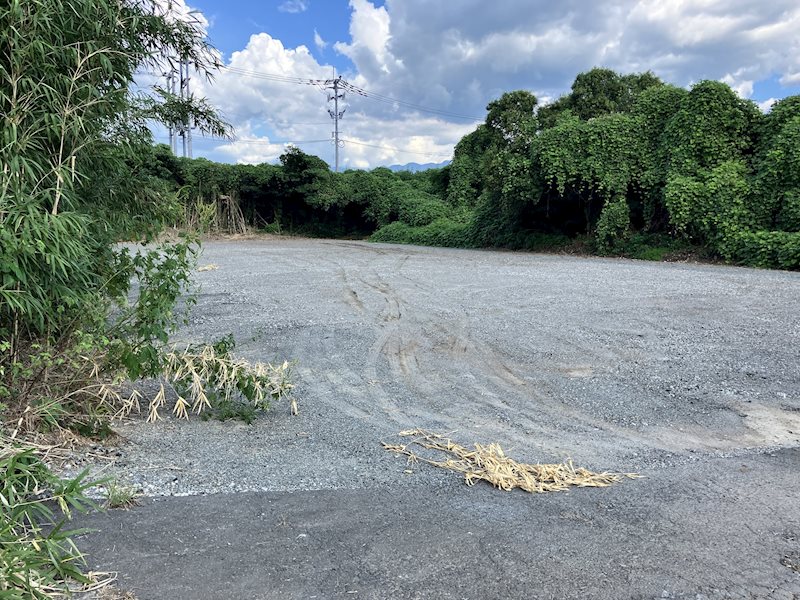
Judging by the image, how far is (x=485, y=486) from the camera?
3.29 meters

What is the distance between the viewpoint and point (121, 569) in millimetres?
2320

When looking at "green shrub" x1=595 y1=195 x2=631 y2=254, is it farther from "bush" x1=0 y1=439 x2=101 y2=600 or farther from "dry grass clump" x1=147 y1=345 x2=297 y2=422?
"bush" x1=0 y1=439 x2=101 y2=600

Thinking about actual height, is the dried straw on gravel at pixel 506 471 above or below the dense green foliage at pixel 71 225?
below

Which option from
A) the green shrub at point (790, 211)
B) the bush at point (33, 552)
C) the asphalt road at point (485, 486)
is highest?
the green shrub at point (790, 211)

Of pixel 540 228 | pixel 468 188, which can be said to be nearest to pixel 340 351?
pixel 540 228

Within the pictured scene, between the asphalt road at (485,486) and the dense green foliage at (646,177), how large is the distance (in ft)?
25.4

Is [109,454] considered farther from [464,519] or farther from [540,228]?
[540,228]

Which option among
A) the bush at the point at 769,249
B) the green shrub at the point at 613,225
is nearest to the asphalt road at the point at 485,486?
the bush at the point at 769,249

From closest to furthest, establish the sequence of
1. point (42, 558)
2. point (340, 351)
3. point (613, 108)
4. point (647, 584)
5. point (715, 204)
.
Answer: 1. point (42, 558)
2. point (647, 584)
3. point (340, 351)
4. point (715, 204)
5. point (613, 108)

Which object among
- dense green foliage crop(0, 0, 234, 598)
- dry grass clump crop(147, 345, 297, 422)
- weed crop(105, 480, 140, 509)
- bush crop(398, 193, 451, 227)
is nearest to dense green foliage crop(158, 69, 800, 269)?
bush crop(398, 193, 451, 227)

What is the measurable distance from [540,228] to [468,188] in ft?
35.8

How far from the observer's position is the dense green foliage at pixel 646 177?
14789mm

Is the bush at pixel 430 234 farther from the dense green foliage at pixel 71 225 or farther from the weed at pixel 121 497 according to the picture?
the weed at pixel 121 497

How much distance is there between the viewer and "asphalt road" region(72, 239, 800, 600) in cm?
237
